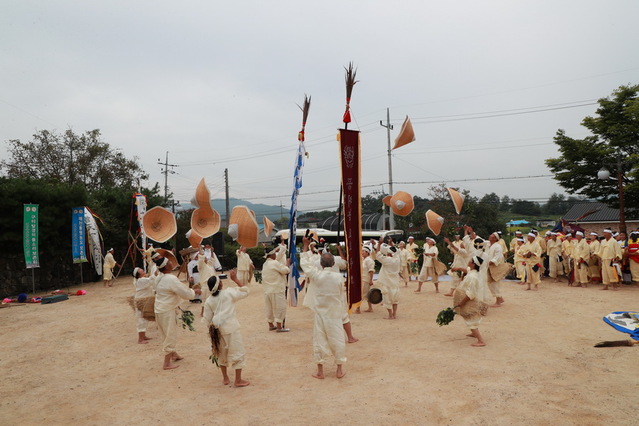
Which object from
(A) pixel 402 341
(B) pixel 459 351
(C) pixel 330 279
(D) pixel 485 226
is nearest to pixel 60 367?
(C) pixel 330 279

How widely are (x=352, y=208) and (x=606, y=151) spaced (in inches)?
594

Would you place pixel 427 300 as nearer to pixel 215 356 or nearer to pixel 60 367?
pixel 215 356

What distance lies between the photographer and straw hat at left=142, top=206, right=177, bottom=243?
12.0 metres

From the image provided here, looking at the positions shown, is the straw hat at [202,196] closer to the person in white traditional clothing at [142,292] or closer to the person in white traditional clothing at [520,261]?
the person in white traditional clothing at [142,292]

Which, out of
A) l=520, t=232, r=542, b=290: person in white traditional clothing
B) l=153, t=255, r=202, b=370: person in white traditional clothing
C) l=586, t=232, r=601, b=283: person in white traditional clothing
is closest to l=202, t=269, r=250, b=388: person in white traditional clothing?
l=153, t=255, r=202, b=370: person in white traditional clothing

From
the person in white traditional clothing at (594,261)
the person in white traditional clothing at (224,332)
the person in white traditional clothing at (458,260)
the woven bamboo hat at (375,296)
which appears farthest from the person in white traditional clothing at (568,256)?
the person in white traditional clothing at (224,332)

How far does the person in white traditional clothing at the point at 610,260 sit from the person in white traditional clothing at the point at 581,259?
44 centimetres

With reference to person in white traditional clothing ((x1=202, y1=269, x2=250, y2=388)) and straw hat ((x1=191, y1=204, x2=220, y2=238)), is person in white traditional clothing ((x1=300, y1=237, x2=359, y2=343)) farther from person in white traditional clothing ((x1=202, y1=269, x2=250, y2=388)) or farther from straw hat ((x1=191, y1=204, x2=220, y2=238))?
straw hat ((x1=191, y1=204, x2=220, y2=238))

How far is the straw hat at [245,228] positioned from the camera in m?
9.23

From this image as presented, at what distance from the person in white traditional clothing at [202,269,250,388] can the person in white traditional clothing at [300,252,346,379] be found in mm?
983

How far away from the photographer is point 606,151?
16688 mm

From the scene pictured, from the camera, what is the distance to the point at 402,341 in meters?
6.88

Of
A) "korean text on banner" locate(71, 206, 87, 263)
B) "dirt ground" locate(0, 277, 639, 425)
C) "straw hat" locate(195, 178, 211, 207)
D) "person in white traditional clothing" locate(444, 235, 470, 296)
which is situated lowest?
"dirt ground" locate(0, 277, 639, 425)

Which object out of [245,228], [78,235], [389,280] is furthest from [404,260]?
[78,235]
